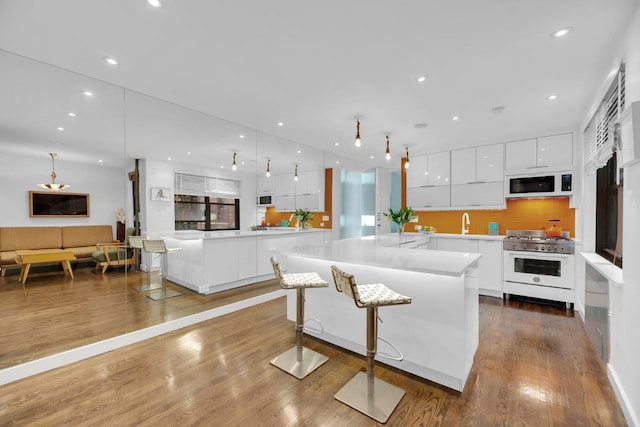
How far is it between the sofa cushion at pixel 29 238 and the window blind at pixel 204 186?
1.24m

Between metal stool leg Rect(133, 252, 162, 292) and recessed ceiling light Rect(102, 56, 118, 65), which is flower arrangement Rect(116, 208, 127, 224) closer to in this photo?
metal stool leg Rect(133, 252, 162, 292)

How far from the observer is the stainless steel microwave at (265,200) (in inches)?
181

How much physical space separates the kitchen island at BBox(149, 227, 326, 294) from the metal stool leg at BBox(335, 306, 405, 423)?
234 cm

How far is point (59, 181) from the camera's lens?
2514 mm

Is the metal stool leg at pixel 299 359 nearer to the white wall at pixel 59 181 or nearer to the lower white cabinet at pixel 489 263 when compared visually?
the white wall at pixel 59 181

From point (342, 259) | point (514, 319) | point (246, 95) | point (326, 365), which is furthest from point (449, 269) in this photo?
point (246, 95)

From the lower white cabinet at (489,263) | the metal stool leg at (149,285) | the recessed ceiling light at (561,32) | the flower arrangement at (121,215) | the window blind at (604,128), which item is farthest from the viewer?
the lower white cabinet at (489,263)

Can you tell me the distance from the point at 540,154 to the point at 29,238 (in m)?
6.30

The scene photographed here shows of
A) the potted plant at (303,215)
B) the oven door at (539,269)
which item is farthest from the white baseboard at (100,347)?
the oven door at (539,269)

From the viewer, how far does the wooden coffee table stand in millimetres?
2375

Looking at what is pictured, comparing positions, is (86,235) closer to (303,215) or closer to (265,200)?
(265,200)

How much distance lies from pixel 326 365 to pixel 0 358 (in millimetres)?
2635

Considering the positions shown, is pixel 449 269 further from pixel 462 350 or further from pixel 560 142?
pixel 560 142

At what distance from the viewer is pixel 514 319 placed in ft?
11.2
